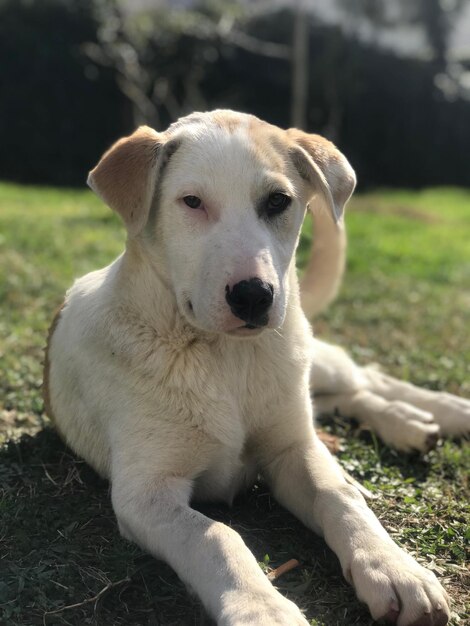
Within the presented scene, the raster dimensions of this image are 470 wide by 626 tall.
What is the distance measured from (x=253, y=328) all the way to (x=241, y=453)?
640 mm

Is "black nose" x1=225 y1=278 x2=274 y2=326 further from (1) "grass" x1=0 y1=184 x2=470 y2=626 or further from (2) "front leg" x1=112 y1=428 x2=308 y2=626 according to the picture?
(1) "grass" x1=0 y1=184 x2=470 y2=626

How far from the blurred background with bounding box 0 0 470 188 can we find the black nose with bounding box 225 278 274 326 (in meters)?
15.3

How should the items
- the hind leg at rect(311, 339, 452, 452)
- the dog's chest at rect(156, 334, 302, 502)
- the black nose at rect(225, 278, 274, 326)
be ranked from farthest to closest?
the hind leg at rect(311, 339, 452, 452)
the dog's chest at rect(156, 334, 302, 502)
the black nose at rect(225, 278, 274, 326)

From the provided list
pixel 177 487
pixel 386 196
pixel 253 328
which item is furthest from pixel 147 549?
pixel 386 196

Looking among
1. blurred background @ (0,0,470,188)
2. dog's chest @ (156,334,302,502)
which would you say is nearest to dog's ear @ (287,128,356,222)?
dog's chest @ (156,334,302,502)

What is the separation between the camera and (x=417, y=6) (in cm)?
1761

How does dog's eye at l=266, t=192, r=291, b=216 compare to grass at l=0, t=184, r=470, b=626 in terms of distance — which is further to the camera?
dog's eye at l=266, t=192, r=291, b=216

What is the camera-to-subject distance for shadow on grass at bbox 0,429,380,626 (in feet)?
8.72

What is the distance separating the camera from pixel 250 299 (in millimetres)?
2828

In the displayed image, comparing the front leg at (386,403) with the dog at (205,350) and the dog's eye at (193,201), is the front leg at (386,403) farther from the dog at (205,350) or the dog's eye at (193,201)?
the dog's eye at (193,201)

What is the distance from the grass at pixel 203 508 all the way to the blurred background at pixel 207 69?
11881mm

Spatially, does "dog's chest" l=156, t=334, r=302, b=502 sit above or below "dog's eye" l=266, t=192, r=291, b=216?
below

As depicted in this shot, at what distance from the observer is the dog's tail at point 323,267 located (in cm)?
475

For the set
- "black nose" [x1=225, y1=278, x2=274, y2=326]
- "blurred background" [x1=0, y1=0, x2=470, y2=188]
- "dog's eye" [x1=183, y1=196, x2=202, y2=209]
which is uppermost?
"dog's eye" [x1=183, y1=196, x2=202, y2=209]
